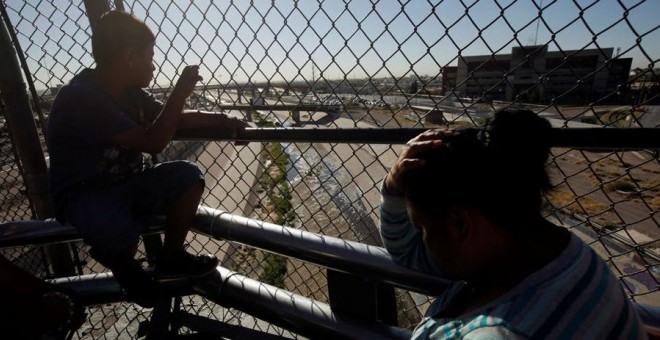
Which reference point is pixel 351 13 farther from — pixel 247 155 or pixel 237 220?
pixel 247 155

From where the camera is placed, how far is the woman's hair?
792 millimetres

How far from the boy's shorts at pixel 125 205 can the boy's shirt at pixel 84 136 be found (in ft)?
0.28

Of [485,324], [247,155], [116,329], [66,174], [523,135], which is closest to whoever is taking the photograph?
[485,324]

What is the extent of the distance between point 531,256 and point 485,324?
201 mm

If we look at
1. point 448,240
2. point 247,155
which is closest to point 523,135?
point 448,240

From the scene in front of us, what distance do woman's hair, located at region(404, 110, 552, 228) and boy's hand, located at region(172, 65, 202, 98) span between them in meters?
1.31

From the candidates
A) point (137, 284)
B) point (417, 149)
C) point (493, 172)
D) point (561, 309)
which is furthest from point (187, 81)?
point (561, 309)

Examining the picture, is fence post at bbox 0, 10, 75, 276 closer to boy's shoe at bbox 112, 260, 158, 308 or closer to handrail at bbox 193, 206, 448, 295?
boy's shoe at bbox 112, 260, 158, 308

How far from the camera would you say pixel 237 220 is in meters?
1.81

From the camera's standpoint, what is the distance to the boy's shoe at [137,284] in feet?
5.89

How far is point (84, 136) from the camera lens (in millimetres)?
1706

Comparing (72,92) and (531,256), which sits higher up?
(72,92)

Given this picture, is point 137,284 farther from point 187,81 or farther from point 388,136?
point 388,136

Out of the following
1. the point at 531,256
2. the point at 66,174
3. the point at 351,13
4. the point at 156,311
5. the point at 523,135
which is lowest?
the point at 156,311
